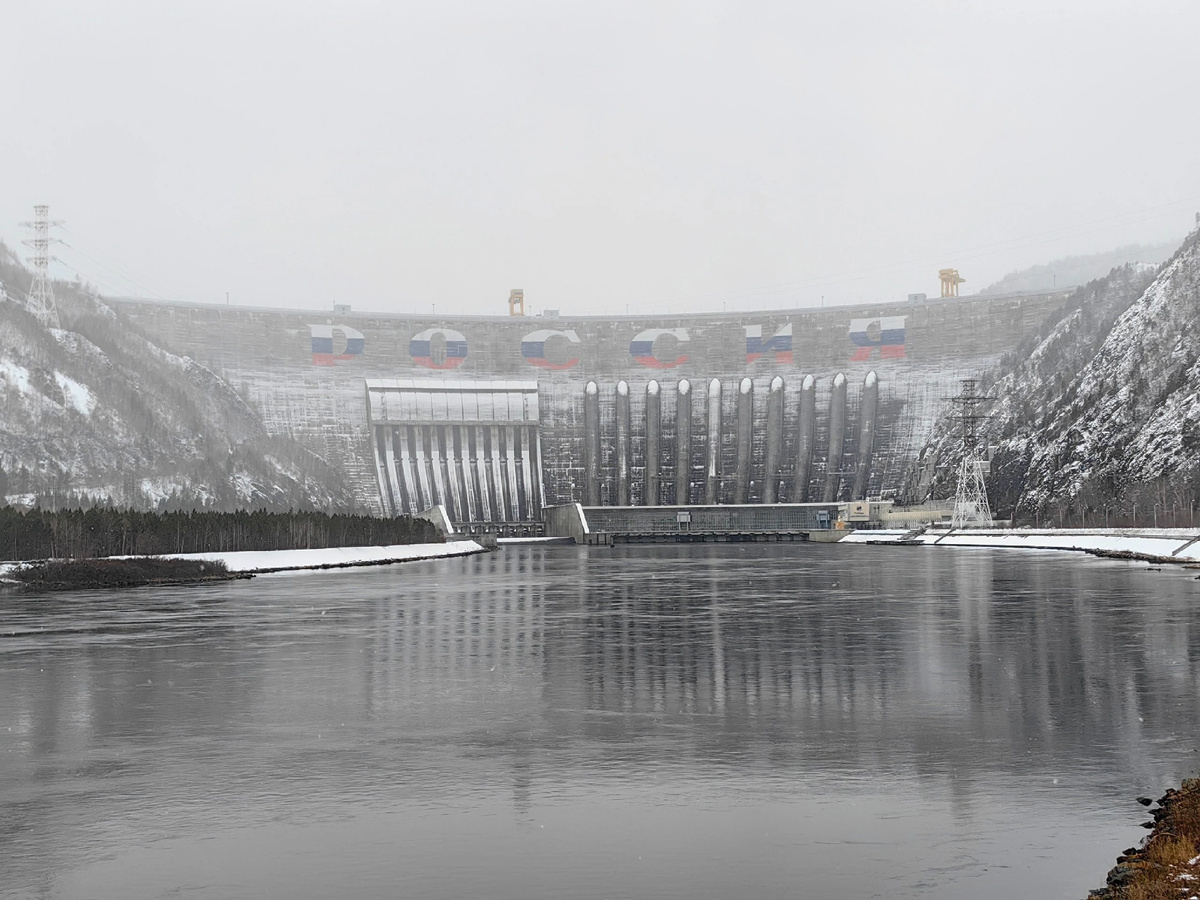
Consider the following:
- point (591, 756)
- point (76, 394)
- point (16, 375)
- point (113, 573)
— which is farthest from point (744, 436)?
point (591, 756)

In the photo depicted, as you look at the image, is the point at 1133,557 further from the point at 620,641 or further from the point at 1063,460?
the point at 1063,460

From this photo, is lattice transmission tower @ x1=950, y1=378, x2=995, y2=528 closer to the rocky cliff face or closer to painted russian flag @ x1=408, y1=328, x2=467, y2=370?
the rocky cliff face

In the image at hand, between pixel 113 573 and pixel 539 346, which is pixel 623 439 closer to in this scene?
pixel 539 346

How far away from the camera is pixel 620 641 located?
28.0 meters

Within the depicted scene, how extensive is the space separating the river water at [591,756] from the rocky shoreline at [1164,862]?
260mm

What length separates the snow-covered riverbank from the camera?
71.8 m

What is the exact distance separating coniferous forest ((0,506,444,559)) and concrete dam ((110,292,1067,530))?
80.3 metres

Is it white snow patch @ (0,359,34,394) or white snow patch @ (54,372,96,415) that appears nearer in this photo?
white snow patch @ (0,359,34,394)

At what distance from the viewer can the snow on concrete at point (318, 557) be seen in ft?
220

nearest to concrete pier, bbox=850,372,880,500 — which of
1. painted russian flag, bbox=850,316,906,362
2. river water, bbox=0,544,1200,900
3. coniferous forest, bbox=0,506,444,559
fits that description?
painted russian flag, bbox=850,316,906,362

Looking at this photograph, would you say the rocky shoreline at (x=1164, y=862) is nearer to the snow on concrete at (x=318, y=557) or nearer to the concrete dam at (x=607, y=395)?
the snow on concrete at (x=318, y=557)

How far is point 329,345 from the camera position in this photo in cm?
16975

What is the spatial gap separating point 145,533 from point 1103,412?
103 metres

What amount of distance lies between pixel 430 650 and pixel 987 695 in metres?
12.1
